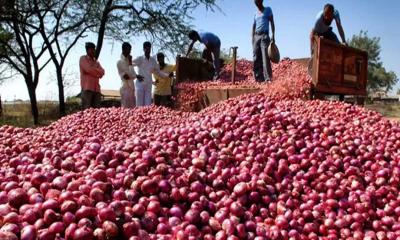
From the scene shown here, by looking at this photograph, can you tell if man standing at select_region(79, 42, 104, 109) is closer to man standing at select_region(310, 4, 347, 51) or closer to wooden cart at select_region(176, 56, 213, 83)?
wooden cart at select_region(176, 56, 213, 83)

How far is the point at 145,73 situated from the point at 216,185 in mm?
7358

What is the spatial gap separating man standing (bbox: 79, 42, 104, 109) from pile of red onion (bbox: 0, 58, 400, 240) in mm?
5209

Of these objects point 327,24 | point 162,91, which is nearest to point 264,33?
point 327,24

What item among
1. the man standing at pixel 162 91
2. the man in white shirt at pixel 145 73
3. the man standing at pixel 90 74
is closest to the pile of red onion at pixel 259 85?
the man standing at pixel 162 91

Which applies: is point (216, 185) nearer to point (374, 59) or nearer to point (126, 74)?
point (126, 74)

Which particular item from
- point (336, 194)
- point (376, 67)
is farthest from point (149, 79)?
point (376, 67)

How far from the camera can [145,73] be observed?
970cm

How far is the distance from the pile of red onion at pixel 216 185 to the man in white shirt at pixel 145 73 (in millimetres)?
5769

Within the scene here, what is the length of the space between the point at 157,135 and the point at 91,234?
175cm

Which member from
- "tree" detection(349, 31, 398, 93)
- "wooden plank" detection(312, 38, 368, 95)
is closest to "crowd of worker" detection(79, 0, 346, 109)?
"wooden plank" detection(312, 38, 368, 95)

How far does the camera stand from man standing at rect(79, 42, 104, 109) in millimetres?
8945

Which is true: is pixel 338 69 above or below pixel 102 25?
below

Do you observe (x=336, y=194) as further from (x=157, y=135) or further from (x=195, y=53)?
(x=195, y=53)

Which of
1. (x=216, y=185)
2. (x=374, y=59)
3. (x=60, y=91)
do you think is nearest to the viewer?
(x=216, y=185)
